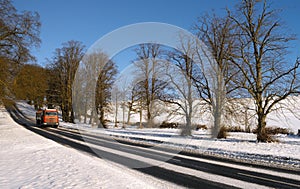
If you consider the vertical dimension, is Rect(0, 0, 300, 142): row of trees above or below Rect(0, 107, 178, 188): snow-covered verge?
above

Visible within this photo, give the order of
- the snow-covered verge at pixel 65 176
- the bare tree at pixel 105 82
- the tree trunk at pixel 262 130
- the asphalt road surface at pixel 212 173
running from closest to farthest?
the snow-covered verge at pixel 65 176, the asphalt road surface at pixel 212 173, the tree trunk at pixel 262 130, the bare tree at pixel 105 82

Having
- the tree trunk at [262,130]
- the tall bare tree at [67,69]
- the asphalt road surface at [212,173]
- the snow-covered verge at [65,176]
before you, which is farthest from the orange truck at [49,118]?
the tree trunk at [262,130]

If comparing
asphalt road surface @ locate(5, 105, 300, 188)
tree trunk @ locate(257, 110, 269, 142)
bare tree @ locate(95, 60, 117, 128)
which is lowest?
asphalt road surface @ locate(5, 105, 300, 188)

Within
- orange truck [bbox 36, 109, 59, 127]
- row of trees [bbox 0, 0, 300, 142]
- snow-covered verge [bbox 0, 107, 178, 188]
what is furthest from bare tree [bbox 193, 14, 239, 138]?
orange truck [bbox 36, 109, 59, 127]

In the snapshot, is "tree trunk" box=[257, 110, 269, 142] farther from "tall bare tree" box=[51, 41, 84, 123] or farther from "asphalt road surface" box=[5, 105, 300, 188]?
"tall bare tree" box=[51, 41, 84, 123]

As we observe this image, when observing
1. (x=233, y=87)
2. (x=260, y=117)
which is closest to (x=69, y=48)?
(x=233, y=87)

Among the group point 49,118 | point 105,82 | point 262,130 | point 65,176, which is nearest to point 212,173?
point 65,176

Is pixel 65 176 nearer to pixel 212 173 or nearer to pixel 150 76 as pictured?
pixel 212 173

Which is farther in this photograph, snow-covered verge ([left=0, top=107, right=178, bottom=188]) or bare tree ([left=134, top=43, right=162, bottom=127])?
bare tree ([left=134, top=43, right=162, bottom=127])

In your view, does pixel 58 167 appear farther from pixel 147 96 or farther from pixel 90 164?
pixel 147 96

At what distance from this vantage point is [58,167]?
7.16 meters

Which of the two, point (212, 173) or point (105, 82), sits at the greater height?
point (105, 82)

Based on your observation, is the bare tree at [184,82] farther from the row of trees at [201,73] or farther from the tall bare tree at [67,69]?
the tall bare tree at [67,69]

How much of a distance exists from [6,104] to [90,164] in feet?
36.8
